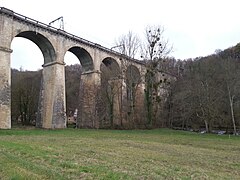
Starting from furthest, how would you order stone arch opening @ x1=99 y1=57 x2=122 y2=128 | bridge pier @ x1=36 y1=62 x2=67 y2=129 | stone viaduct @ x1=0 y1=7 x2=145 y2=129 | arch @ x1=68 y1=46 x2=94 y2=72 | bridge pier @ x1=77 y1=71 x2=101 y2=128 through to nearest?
arch @ x1=68 y1=46 x2=94 y2=72
bridge pier @ x1=77 y1=71 x2=101 y2=128
stone arch opening @ x1=99 y1=57 x2=122 y2=128
bridge pier @ x1=36 y1=62 x2=67 y2=129
stone viaduct @ x1=0 y1=7 x2=145 y2=129

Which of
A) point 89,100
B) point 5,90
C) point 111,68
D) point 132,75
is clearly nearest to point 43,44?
point 5,90

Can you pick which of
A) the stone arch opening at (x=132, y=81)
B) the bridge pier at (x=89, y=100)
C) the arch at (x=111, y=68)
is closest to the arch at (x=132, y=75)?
the stone arch opening at (x=132, y=81)

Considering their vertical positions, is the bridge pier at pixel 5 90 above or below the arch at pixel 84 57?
below

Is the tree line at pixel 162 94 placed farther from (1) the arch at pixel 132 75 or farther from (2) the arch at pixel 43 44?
(2) the arch at pixel 43 44

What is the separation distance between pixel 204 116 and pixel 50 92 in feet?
53.1

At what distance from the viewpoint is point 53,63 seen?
2798cm

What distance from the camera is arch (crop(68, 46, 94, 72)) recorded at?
105ft

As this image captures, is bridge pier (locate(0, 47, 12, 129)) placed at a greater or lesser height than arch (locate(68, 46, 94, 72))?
lesser

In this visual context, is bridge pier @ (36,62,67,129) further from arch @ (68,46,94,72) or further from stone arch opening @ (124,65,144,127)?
stone arch opening @ (124,65,144,127)

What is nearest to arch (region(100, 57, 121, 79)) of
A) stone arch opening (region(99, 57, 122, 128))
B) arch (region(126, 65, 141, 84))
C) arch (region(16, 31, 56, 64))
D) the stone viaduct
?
stone arch opening (region(99, 57, 122, 128))

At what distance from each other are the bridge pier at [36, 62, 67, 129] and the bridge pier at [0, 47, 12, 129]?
4939 millimetres

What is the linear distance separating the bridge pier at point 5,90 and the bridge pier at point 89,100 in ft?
34.2

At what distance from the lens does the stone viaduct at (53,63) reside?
23.1 m

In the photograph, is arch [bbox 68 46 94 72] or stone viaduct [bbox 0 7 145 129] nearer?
stone viaduct [bbox 0 7 145 129]
